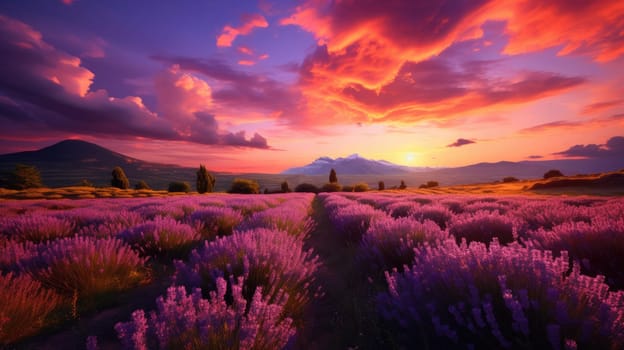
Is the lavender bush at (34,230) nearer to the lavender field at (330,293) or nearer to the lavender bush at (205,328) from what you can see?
the lavender field at (330,293)

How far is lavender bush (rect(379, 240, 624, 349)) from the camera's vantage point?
1.28 m

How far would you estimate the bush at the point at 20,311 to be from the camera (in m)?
2.07

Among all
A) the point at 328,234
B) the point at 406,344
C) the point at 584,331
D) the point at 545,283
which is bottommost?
the point at 328,234

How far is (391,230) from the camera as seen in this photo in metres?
3.73

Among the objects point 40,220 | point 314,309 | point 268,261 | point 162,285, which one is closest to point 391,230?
point 314,309

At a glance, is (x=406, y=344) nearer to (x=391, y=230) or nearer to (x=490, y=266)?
(x=490, y=266)

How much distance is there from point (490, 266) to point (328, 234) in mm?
5448

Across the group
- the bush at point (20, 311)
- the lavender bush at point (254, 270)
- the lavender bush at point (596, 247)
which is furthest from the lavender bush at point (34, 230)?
the lavender bush at point (596, 247)

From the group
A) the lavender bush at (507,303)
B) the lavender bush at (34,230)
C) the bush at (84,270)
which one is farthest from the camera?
the lavender bush at (34,230)

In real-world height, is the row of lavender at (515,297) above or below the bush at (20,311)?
above

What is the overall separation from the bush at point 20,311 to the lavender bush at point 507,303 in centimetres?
288

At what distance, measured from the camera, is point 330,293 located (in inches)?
120

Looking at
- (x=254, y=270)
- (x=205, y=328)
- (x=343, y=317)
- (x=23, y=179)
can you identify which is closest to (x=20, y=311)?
(x=254, y=270)

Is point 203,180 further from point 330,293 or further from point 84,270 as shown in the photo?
point 330,293
